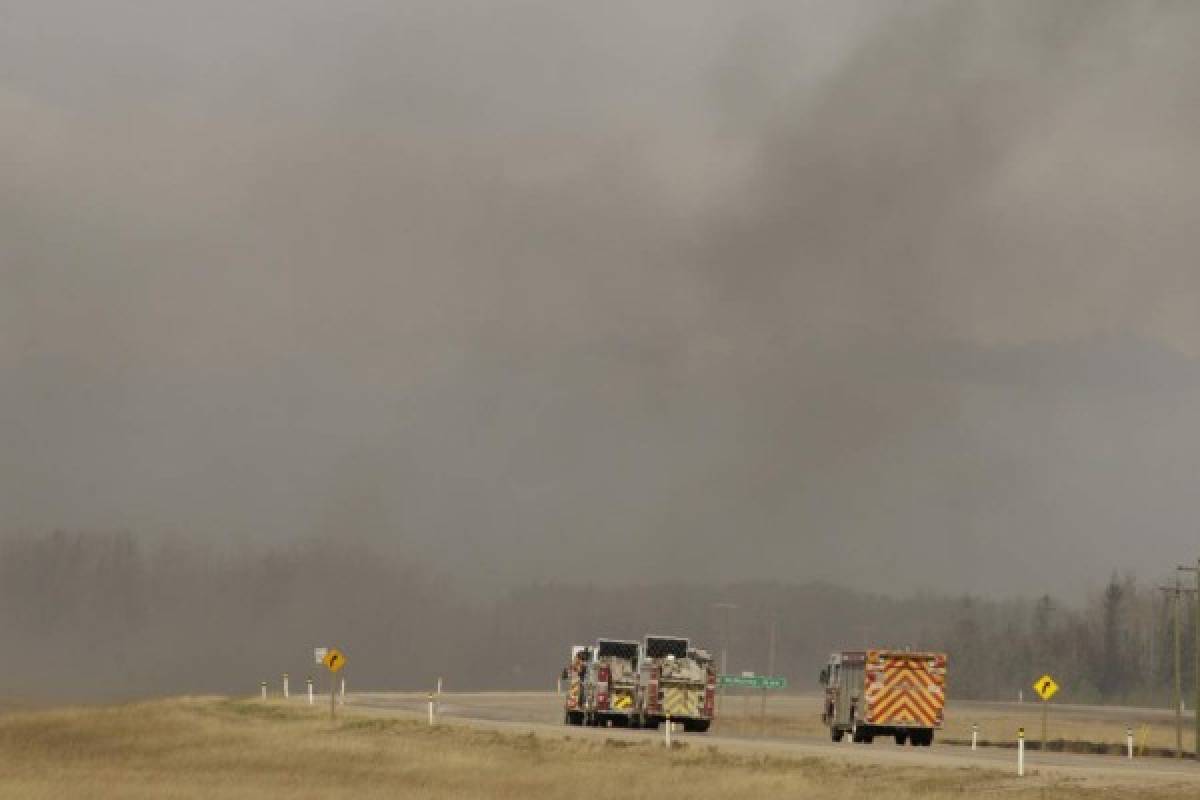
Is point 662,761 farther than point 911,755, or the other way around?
point 911,755

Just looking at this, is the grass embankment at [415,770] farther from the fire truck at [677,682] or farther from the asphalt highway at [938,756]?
the fire truck at [677,682]

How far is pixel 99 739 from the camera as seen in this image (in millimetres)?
86312

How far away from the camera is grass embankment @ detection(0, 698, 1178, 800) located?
167 feet

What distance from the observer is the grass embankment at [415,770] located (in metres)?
51.0

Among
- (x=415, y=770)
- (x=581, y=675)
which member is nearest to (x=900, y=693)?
(x=581, y=675)

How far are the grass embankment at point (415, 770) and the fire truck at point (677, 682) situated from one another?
9226 millimetres

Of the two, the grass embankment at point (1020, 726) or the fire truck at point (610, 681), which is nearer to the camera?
the fire truck at point (610, 681)

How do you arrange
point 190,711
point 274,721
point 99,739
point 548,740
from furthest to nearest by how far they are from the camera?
1. point 190,711
2. point 274,721
3. point 99,739
4. point 548,740

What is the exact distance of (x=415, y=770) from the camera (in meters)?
61.3

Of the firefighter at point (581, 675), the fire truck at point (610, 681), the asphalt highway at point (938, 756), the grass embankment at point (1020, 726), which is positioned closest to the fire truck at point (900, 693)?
the asphalt highway at point (938, 756)

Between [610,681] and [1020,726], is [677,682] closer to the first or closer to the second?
[610,681]

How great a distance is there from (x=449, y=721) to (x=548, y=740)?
2573 centimetres

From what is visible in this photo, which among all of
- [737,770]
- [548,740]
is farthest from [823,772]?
[548,740]

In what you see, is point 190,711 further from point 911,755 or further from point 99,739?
point 911,755
